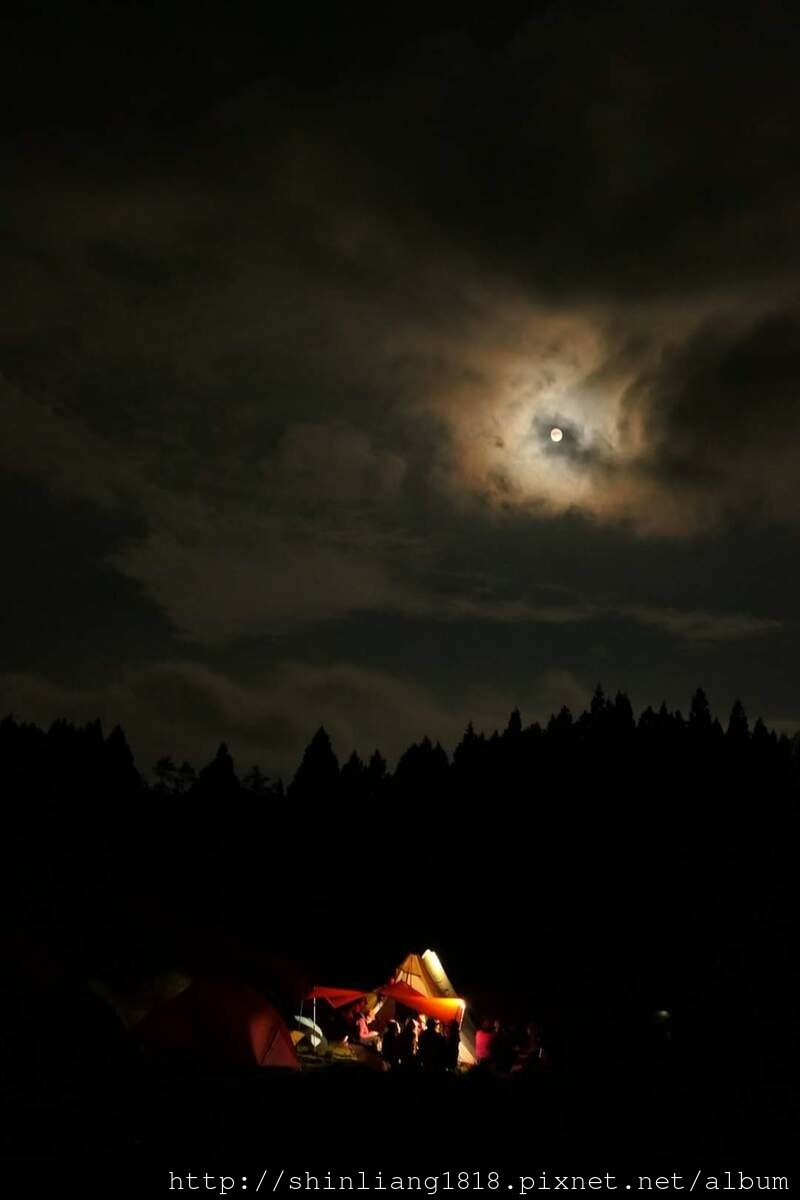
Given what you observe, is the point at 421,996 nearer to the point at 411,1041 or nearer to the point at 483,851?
the point at 411,1041

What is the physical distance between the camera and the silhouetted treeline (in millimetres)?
63312

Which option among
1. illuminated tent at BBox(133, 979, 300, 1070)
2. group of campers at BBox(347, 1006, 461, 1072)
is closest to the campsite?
illuminated tent at BBox(133, 979, 300, 1070)

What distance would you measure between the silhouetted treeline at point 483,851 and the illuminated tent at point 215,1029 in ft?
87.4

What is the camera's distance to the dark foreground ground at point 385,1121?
1430 cm

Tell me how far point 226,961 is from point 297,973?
111 inches

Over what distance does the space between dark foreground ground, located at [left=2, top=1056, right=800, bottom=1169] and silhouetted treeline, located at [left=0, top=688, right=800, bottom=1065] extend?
24.2 m

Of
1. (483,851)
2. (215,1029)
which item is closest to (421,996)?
(215,1029)

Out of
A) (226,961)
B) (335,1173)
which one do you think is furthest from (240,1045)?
(335,1173)

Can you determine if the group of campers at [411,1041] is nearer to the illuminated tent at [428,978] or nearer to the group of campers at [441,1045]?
the group of campers at [441,1045]

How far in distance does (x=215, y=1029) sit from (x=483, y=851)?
7955 centimetres

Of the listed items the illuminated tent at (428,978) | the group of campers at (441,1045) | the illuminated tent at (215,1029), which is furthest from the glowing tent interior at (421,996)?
the illuminated tent at (215,1029)

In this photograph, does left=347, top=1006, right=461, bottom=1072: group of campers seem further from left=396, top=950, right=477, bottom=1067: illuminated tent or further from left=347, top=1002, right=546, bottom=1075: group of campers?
left=396, top=950, right=477, bottom=1067: illuminated tent

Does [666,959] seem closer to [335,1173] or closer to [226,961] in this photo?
[226,961]

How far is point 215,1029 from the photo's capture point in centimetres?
2097
